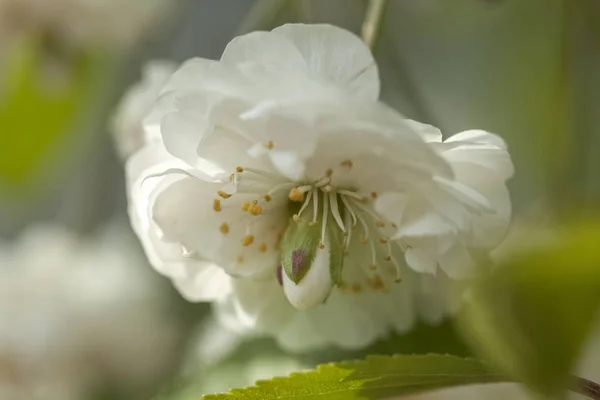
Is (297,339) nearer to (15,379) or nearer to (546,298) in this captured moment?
(546,298)

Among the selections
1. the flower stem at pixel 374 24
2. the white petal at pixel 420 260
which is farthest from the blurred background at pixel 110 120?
the white petal at pixel 420 260

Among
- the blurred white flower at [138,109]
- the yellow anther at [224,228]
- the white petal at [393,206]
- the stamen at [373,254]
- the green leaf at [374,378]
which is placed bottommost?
the green leaf at [374,378]

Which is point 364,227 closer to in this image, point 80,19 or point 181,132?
point 181,132

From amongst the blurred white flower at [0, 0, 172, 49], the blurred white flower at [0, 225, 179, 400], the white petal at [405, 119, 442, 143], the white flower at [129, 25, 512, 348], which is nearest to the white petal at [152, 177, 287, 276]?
the white flower at [129, 25, 512, 348]

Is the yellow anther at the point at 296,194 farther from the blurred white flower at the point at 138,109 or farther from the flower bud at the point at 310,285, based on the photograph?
the blurred white flower at the point at 138,109

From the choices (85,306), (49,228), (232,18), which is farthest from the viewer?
(232,18)

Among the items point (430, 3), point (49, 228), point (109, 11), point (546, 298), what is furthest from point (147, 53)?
point (546, 298)
